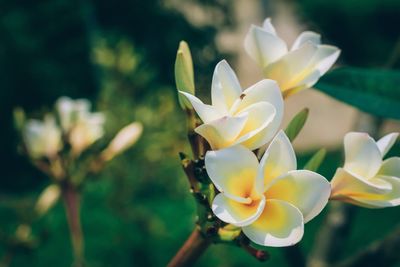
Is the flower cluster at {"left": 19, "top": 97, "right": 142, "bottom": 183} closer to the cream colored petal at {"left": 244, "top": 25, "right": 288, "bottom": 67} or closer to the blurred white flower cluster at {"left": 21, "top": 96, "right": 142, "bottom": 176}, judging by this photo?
the blurred white flower cluster at {"left": 21, "top": 96, "right": 142, "bottom": 176}

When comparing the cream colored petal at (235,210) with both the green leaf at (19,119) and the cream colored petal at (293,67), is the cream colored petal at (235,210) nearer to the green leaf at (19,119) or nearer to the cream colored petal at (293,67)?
the cream colored petal at (293,67)

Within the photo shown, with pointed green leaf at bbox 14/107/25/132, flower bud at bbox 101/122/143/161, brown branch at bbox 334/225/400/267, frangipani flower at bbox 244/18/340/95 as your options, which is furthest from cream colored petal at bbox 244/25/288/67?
pointed green leaf at bbox 14/107/25/132

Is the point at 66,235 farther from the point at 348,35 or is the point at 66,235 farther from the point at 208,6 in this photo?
the point at 348,35

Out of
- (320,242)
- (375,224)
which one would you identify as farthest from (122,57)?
(320,242)

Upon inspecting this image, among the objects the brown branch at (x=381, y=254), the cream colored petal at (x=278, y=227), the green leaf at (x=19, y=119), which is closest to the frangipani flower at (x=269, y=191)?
the cream colored petal at (x=278, y=227)

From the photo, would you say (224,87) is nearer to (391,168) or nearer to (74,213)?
(391,168)

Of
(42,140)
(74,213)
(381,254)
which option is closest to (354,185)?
(381,254)
